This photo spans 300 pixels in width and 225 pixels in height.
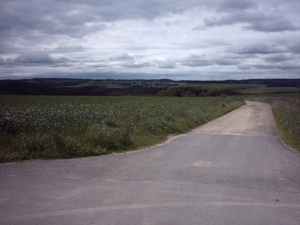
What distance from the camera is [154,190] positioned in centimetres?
740

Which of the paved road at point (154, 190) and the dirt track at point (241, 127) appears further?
the dirt track at point (241, 127)

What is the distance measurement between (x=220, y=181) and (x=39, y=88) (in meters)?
40.5

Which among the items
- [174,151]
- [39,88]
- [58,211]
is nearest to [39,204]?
[58,211]

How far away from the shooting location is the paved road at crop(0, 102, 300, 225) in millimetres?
5840

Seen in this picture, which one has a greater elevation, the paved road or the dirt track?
the paved road

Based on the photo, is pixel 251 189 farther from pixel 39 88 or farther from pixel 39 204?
pixel 39 88

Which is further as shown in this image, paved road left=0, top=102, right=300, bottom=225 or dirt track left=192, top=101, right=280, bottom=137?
dirt track left=192, top=101, right=280, bottom=137

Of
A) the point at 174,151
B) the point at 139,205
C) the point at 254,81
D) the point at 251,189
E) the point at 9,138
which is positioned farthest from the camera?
the point at 254,81

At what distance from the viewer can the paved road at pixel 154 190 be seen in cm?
584

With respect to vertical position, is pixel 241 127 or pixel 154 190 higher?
pixel 154 190

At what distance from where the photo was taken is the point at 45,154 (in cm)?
1065

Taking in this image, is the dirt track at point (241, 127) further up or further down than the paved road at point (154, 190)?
further down

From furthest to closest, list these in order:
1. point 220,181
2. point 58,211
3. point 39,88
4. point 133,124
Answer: point 39,88, point 133,124, point 220,181, point 58,211

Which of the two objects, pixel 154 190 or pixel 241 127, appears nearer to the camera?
pixel 154 190
